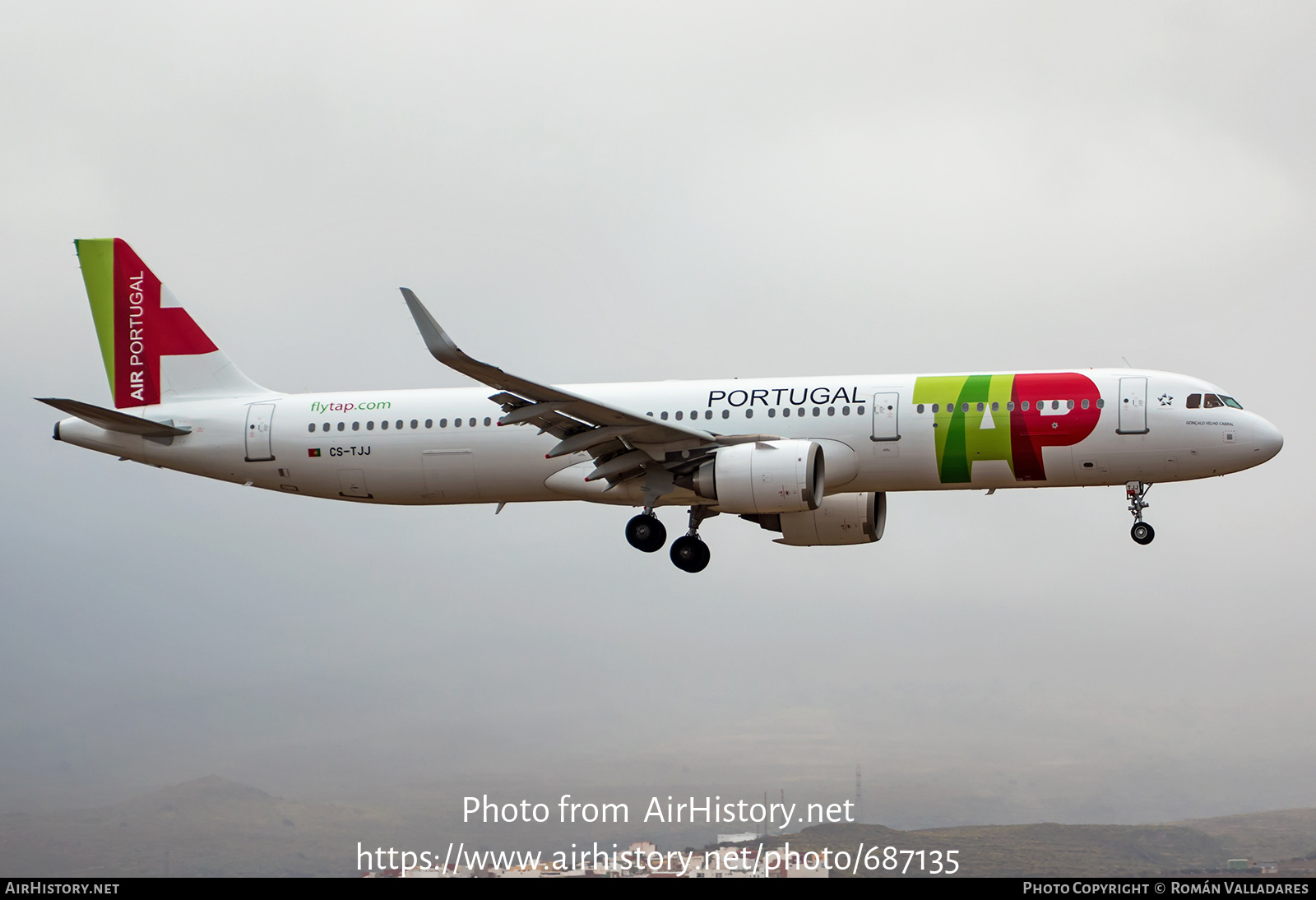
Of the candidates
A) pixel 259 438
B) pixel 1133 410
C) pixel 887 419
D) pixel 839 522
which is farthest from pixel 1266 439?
pixel 259 438

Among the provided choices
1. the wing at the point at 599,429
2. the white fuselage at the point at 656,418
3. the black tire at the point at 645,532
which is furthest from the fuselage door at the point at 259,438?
the black tire at the point at 645,532

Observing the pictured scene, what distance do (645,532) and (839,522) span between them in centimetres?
556

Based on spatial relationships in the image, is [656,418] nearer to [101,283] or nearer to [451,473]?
[451,473]

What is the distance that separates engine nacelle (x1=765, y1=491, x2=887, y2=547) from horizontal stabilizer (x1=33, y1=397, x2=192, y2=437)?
15.9 meters

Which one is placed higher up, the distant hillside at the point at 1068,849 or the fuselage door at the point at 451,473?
the fuselage door at the point at 451,473

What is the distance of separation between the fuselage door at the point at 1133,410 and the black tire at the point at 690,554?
1003 cm

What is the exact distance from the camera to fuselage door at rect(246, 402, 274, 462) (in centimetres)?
3353

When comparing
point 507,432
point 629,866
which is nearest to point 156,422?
point 507,432

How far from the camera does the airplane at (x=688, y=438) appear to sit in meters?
28.8

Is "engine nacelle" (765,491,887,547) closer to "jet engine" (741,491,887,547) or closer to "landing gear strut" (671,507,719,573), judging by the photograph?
"jet engine" (741,491,887,547)

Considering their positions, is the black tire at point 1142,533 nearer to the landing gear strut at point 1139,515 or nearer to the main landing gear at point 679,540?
the landing gear strut at point 1139,515
